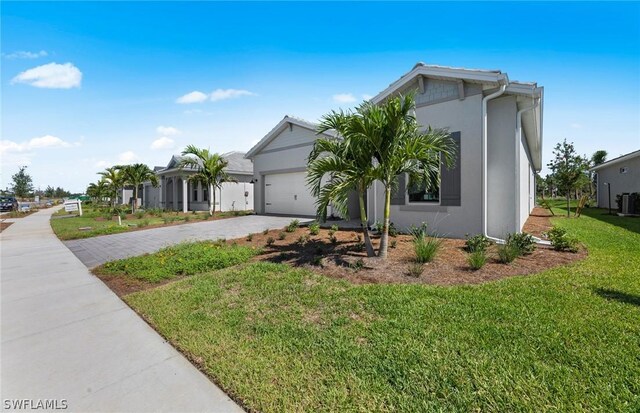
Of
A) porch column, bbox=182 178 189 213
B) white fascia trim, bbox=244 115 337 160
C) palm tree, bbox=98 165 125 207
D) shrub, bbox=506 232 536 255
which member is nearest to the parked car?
palm tree, bbox=98 165 125 207

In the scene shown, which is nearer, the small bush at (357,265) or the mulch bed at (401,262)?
the mulch bed at (401,262)

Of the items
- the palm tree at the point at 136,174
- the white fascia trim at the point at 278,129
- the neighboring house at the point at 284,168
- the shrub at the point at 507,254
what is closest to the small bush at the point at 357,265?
the shrub at the point at 507,254

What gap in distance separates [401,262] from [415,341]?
9.67 feet

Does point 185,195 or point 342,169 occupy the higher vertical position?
point 342,169

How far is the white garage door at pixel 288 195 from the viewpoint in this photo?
16.3 meters

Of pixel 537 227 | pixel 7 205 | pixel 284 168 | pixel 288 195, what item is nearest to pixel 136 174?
pixel 284 168

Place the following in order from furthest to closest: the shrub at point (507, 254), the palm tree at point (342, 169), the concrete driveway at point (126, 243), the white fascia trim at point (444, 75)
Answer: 1. the concrete driveway at point (126, 243)
2. the white fascia trim at point (444, 75)
3. the palm tree at point (342, 169)
4. the shrub at point (507, 254)

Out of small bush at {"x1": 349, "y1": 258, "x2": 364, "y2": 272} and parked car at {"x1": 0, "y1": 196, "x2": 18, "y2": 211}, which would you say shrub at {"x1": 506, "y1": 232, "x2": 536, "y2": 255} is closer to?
small bush at {"x1": 349, "y1": 258, "x2": 364, "y2": 272}

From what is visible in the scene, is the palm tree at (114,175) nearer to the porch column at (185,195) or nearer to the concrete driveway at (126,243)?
the porch column at (185,195)

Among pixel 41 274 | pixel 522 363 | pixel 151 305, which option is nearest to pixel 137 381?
pixel 151 305

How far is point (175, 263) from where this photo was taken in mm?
6426

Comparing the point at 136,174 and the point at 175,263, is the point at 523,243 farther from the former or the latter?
the point at 136,174

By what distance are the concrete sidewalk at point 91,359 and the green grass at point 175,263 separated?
2.86 ft

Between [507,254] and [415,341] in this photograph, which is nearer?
[415,341]
